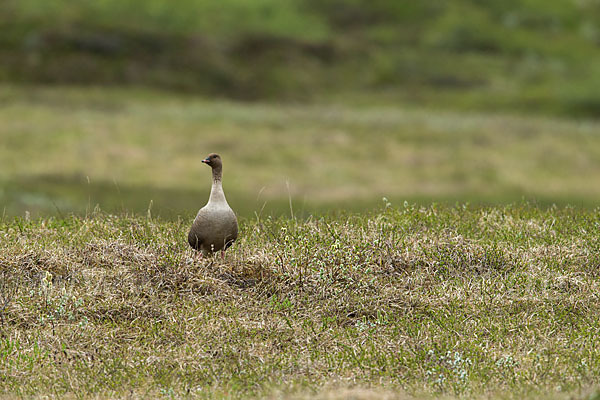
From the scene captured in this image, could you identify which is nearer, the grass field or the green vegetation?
the grass field

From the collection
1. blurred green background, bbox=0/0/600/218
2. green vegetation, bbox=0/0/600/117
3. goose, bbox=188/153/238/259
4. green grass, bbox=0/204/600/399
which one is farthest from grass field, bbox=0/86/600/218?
goose, bbox=188/153/238/259

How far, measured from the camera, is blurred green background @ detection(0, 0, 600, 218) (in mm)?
36250

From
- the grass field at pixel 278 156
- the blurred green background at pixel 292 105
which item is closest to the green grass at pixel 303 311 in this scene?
the blurred green background at pixel 292 105

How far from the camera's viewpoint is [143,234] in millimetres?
12219

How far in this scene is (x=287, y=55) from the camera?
82.2 m

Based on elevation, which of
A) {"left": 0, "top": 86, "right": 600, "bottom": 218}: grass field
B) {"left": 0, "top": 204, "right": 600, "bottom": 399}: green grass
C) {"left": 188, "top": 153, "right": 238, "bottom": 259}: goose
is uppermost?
{"left": 188, "top": 153, "right": 238, "bottom": 259}: goose

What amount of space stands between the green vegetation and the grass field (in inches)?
609

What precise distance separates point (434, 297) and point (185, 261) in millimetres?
3523

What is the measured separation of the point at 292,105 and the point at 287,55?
1971 centimetres

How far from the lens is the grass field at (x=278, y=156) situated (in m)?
34.1

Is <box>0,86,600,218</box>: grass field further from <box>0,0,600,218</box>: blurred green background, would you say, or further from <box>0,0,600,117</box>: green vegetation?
<box>0,0,600,117</box>: green vegetation

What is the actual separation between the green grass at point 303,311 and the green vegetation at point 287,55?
55.5 meters

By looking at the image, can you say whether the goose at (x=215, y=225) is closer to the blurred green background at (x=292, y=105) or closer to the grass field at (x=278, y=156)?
the blurred green background at (x=292, y=105)

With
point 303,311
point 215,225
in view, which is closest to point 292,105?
point 215,225
